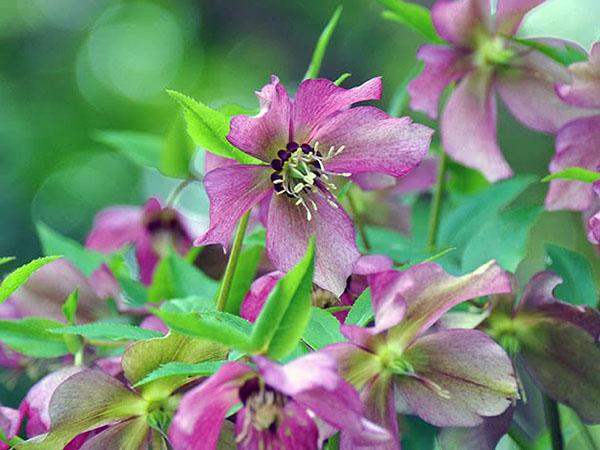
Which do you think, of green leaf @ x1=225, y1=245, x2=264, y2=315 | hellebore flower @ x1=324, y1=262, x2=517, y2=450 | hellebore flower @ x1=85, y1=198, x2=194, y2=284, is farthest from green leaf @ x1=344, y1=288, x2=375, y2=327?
hellebore flower @ x1=85, y1=198, x2=194, y2=284

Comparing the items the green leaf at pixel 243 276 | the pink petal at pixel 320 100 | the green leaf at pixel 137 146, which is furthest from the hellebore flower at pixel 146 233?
the pink petal at pixel 320 100

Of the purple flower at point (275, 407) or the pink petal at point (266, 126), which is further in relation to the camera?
the pink petal at point (266, 126)

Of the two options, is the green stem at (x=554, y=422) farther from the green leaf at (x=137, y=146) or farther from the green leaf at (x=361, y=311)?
the green leaf at (x=137, y=146)

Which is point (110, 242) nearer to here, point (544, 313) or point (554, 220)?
point (544, 313)

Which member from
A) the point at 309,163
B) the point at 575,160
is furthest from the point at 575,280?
the point at 309,163

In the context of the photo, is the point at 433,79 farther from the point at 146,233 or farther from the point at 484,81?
the point at 146,233

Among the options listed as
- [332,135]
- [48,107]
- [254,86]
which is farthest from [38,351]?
[254,86]

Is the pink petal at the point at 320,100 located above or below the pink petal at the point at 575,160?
above
